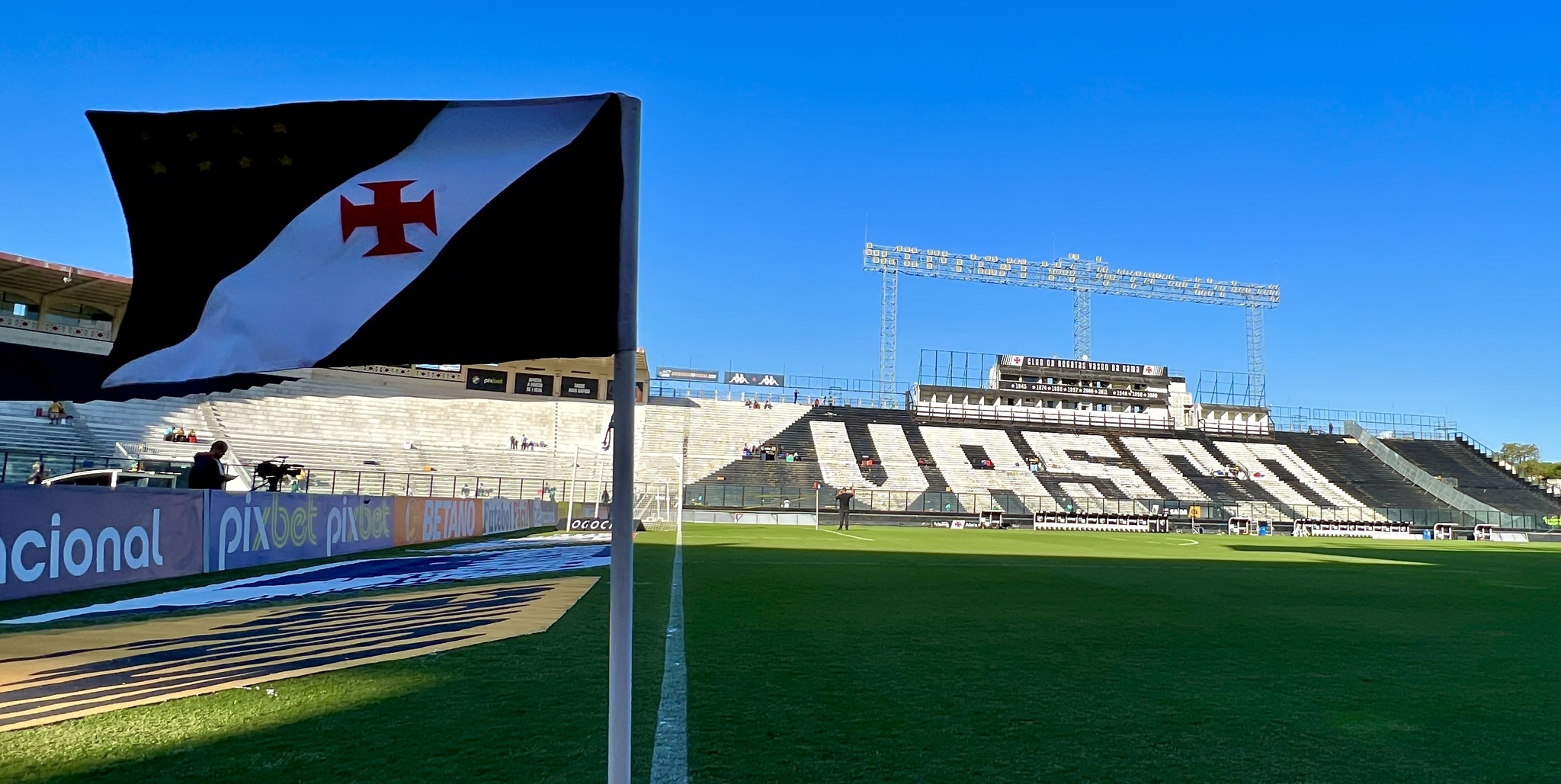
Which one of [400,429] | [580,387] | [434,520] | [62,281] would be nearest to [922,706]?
[434,520]

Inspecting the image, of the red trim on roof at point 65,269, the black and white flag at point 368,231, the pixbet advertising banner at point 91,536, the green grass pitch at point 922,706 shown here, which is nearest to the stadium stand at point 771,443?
the red trim on roof at point 65,269

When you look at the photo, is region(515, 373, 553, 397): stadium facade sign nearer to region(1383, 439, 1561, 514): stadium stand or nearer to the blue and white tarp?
the blue and white tarp

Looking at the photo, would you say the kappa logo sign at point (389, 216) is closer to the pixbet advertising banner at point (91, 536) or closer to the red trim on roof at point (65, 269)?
the pixbet advertising banner at point (91, 536)

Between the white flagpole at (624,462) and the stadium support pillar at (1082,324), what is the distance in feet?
265

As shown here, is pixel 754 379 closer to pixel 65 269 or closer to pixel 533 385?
pixel 533 385

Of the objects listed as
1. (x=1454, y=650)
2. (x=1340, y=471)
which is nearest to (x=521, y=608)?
(x=1454, y=650)

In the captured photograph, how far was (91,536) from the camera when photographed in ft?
28.7

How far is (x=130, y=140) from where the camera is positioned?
2.52 metres

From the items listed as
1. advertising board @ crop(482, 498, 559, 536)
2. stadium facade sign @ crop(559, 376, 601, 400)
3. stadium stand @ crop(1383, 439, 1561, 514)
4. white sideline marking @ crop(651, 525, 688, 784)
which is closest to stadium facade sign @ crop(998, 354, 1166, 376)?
stadium stand @ crop(1383, 439, 1561, 514)

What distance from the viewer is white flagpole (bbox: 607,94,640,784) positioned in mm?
1961

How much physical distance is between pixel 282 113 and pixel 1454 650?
671cm

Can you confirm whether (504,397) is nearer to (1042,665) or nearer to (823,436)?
(823,436)

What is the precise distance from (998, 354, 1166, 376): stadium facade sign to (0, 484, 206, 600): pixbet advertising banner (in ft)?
227

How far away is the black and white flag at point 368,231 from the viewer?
2312 mm
